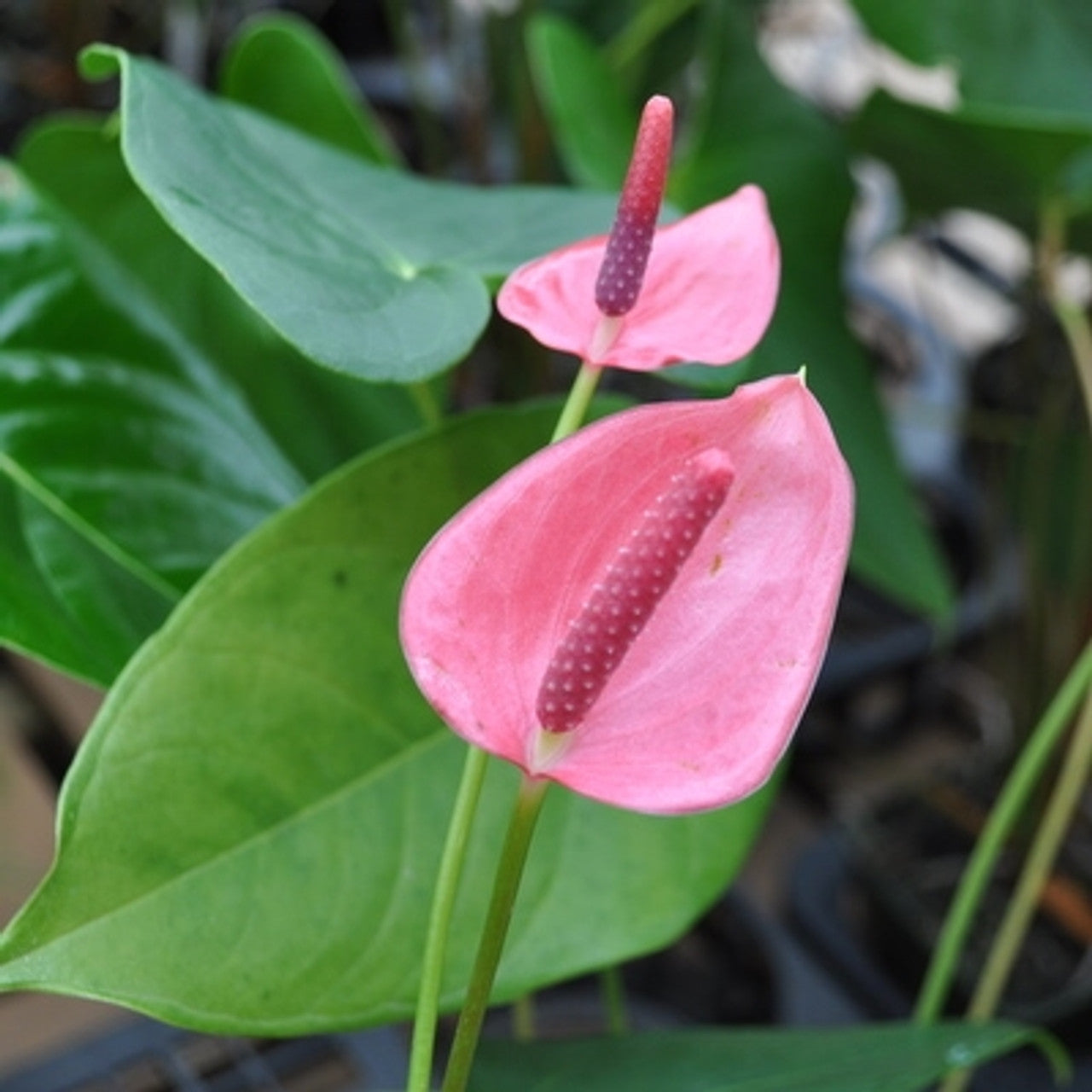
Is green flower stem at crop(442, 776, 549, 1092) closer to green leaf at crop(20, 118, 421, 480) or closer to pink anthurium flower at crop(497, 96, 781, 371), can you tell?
pink anthurium flower at crop(497, 96, 781, 371)

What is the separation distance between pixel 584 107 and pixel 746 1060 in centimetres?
33

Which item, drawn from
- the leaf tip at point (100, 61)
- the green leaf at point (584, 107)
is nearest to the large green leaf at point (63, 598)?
the leaf tip at point (100, 61)

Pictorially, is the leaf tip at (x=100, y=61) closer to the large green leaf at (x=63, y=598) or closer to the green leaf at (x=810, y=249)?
the large green leaf at (x=63, y=598)

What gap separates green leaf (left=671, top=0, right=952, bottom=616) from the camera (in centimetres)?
60

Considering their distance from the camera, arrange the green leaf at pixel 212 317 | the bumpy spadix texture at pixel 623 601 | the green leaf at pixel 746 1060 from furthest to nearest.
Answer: the green leaf at pixel 212 317 → the green leaf at pixel 746 1060 → the bumpy spadix texture at pixel 623 601

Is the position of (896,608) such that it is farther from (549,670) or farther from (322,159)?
(549,670)

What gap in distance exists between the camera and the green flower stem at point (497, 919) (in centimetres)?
26

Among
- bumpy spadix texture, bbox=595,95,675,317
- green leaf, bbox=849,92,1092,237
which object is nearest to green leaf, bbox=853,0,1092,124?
green leaf, bbox=849,92,1092,237

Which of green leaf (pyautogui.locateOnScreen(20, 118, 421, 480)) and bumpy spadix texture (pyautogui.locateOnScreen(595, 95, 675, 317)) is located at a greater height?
bumpy spadix texture (pyautogui.locateOnScreen(595, 95, 675, 317))

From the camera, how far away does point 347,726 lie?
0.37 m

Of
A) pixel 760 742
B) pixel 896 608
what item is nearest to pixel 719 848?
pixel 760 742

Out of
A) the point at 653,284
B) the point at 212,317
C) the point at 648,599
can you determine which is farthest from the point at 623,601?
the point at 212,317

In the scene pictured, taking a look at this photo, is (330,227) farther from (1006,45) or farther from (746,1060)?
(1006,45)

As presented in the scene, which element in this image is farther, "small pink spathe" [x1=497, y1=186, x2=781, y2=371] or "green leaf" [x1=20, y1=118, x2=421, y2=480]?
"green leaf" [x1=20, y1=118, x2=421, y2=480]
